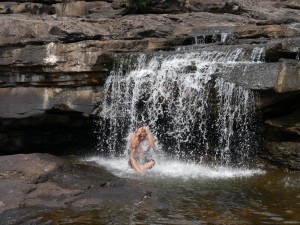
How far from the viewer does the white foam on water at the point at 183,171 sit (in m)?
10.2

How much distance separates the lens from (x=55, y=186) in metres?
8.67

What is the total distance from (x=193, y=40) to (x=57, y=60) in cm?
445

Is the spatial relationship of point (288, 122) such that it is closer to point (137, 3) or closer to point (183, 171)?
point (183, 171)

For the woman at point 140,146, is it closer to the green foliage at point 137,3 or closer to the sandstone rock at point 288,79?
the sandstone rock at point 288,79

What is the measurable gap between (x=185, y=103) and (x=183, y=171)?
5.93 feet

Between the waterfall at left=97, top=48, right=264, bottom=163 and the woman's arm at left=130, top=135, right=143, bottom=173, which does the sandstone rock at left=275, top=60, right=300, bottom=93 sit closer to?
the waterfall at left=97, top=48, right=264, bottom=163

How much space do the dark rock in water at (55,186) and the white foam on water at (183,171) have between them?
0.93m

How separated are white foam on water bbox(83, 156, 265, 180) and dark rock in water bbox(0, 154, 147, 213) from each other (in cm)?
93

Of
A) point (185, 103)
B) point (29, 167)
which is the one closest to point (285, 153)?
point (185, 103)

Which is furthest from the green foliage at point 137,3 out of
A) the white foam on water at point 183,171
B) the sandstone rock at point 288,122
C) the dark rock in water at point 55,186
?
the dark rock in water at point 55,186

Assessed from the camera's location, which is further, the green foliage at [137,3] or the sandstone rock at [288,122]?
the green foliage at [137,3]

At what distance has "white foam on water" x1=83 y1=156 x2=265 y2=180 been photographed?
1016 cm

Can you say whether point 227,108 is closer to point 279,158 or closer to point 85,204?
point 279,158

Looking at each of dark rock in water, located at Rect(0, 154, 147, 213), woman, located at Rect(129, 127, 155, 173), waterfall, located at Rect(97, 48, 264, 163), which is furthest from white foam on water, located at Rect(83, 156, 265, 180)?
dark rock in water, located at Rect(0, 154, 147, 213)
